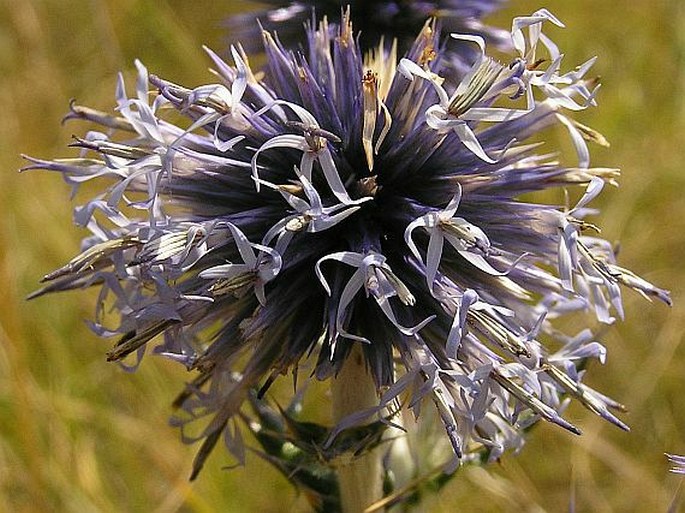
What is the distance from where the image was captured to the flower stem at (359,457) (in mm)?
1101

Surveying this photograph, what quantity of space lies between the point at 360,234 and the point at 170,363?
4.13 ft

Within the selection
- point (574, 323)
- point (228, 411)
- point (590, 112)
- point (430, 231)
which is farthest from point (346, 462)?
point (590, 112)

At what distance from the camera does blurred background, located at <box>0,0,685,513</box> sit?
198 cm

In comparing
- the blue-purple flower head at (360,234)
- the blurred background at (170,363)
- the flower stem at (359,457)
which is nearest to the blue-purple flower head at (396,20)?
the blurred background at (170,363)

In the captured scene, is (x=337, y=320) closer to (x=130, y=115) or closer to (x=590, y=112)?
(x=130, y=115)

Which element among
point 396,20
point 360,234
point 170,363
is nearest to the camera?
point 360,234

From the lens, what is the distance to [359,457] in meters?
1.06

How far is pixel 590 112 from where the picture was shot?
3.09m

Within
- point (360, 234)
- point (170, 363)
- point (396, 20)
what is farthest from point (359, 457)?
point (170, 363)

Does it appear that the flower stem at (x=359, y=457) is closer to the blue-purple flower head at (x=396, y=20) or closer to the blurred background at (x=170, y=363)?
the blurred background at (x=170, y=363)

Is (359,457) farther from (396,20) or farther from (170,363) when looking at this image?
(170,363)

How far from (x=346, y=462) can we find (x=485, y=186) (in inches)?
14.5

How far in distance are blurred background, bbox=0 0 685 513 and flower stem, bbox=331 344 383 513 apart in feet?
1.72

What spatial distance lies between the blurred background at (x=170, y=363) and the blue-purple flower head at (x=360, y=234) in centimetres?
67
